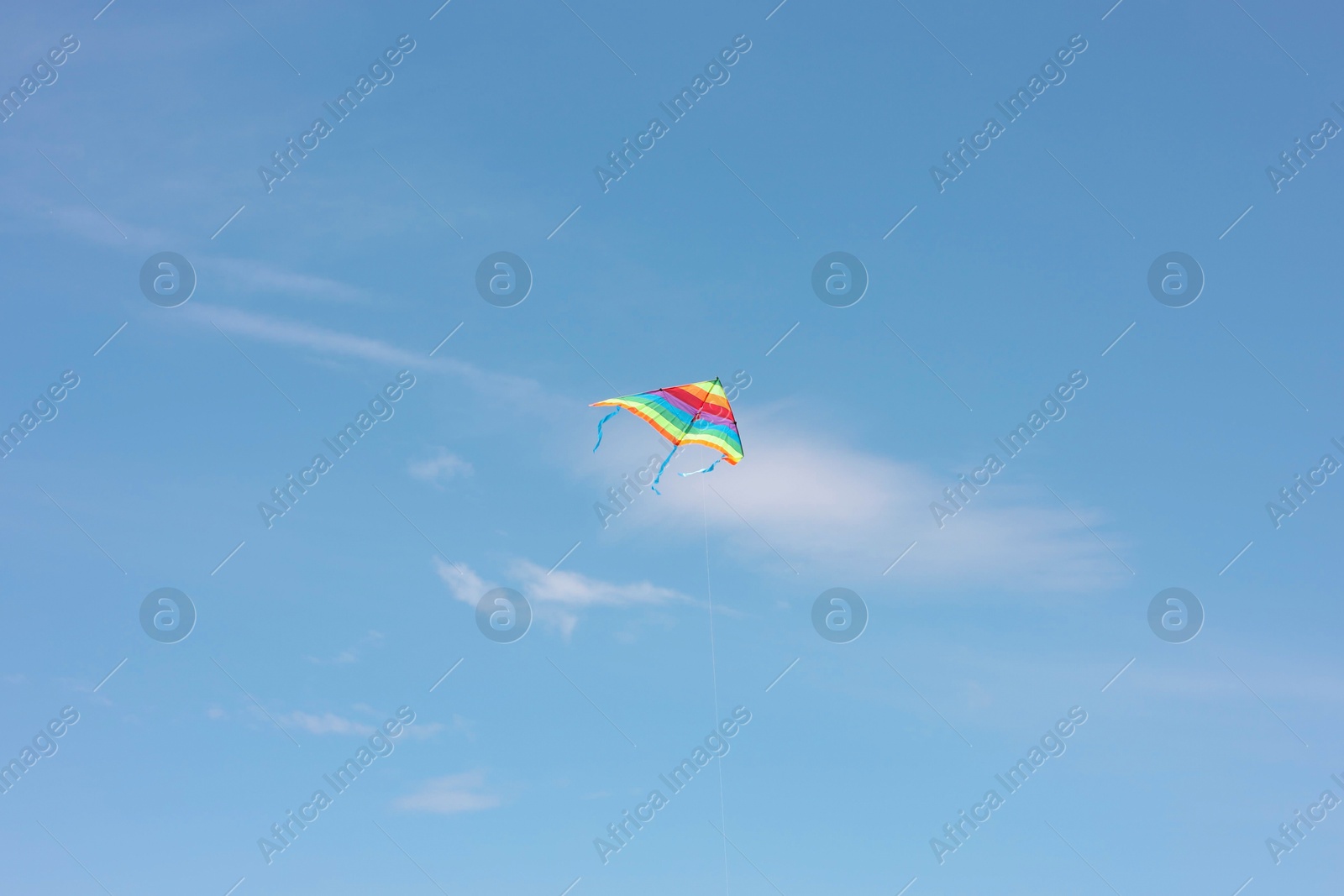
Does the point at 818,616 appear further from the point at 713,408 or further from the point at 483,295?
the point at 483,295

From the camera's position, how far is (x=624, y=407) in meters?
22.3

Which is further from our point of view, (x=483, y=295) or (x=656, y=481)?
(x=483, y=295)

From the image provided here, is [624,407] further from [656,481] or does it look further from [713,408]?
[656,481]

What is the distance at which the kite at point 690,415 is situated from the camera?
2258 centimetres

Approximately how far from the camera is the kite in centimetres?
2258

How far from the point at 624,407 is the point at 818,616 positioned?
33.0 ft

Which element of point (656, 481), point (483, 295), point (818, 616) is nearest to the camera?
point (656, 481)

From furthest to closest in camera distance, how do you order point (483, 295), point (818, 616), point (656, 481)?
point (818, 616)
point (483, 295)
point (656, 481)

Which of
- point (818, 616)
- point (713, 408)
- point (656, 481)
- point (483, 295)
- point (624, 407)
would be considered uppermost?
point (483, 295)

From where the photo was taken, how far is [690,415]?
22781 millimetres

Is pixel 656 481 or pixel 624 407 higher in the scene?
pixel 624 407

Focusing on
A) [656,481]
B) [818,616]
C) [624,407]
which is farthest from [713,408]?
[818,616]

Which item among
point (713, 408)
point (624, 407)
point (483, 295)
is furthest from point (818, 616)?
point (483, 295)

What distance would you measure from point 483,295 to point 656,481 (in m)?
9.16
